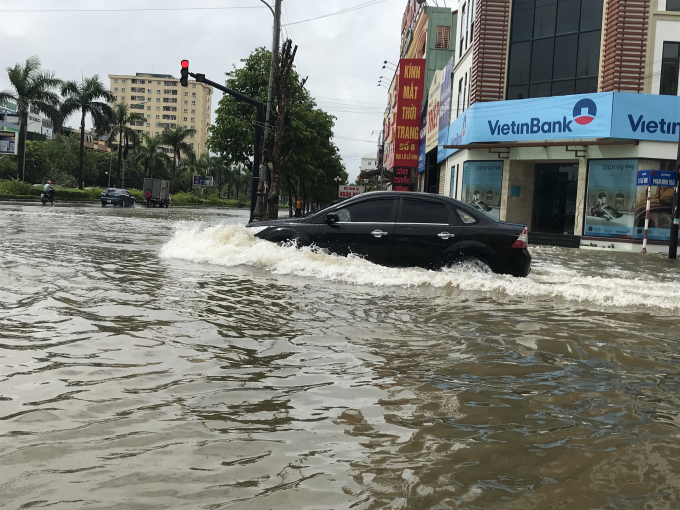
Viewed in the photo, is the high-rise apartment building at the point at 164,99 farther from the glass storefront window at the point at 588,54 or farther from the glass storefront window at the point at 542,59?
the glass storefront window at the point at 588,54

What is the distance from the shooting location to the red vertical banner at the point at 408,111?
154 feet

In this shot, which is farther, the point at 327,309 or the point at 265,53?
the point at 265,53

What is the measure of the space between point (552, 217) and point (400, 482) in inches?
1122

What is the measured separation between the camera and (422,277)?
33.1 ft

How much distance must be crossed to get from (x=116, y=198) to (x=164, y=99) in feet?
428

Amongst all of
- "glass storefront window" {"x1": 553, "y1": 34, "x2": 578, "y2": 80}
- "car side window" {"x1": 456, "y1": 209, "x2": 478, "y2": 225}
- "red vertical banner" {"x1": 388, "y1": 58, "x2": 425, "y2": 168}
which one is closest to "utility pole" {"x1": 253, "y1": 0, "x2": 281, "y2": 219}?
"glass storefront window" {"x1": 553, "y1": 34, "x2": 578, "y2": 80}

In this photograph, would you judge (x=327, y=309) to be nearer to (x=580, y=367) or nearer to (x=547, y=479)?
(x=580, y=367)

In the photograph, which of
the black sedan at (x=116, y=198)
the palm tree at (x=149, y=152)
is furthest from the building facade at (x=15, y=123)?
the black sedan at (x=116, y=198)

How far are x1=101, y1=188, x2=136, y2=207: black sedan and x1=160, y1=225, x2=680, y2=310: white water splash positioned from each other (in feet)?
137

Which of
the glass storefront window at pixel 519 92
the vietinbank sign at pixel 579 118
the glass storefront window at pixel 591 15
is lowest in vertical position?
the vietinbank sign at pixel 579 118

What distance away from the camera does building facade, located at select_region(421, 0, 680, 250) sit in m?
25.8

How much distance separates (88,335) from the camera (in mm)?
5801

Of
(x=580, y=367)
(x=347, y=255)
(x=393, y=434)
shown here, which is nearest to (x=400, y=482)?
(x=393, y=434)

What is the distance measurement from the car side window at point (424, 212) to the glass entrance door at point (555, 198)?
781 inches
